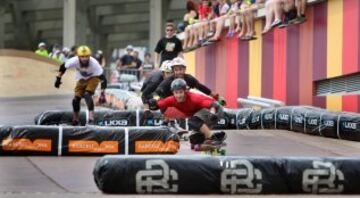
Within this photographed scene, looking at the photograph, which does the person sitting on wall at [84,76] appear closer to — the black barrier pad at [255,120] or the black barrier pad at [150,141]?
the black barrier pad at [255,120]

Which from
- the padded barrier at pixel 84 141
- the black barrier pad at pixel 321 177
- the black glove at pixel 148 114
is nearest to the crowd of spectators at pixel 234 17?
the black glove at pixel 148 114

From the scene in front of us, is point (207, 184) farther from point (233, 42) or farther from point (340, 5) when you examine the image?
A: point (233, 42)

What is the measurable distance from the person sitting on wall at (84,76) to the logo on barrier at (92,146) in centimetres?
351

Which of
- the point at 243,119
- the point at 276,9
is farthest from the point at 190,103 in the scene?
the point at 276,9

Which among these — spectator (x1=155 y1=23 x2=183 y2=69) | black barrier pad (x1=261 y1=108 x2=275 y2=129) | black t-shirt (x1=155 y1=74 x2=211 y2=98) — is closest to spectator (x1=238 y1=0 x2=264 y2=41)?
spectator (x1=155 y1=23 x2=183 y2=69)

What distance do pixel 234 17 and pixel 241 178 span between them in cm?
1321

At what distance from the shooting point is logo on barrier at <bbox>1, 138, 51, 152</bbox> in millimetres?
12234

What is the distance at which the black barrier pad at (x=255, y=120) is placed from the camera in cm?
1720

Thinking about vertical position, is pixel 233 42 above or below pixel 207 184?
above

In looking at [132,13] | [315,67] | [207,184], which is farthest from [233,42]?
[132,13]

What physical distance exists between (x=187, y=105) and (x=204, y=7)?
44.8ft

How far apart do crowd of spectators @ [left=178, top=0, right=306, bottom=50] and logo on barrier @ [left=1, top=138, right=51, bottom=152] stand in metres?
7.30

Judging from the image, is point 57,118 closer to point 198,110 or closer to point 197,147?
point 197,147

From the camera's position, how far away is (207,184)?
354 inches
